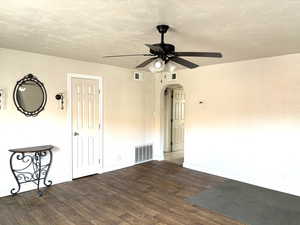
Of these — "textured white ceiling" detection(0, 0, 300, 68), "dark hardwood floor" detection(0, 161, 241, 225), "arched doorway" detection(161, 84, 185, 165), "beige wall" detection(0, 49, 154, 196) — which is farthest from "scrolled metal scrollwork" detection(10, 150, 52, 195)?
"arched doorway" detection(161, 84, 185, 165)

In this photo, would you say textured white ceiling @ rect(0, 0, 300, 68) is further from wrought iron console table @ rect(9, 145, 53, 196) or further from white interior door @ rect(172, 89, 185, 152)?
white interior door @ rect(172, 89, 185, 152)

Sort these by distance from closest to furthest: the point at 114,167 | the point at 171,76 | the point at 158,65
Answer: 1. the point at 158,65
2. the point at 114,167
3. the point at 171,76

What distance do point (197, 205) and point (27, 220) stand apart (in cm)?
→ 254

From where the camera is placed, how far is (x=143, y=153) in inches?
230

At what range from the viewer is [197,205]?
332 centimetres

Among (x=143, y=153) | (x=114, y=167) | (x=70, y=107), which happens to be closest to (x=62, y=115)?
(x=70, y=107)

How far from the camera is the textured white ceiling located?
79.4 inches

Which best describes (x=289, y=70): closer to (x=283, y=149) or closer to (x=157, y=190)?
(x=283, y=149)

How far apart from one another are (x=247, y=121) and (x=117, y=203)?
10.1ft

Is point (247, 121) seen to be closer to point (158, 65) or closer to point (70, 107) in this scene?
point (158, 65)

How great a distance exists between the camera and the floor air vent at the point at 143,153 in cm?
568

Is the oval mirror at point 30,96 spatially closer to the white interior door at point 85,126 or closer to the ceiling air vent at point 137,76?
the white interior door at point 85,126

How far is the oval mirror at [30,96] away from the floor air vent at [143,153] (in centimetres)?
273

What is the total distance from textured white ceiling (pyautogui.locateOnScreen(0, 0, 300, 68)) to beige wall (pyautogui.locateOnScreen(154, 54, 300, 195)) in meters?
0.64
